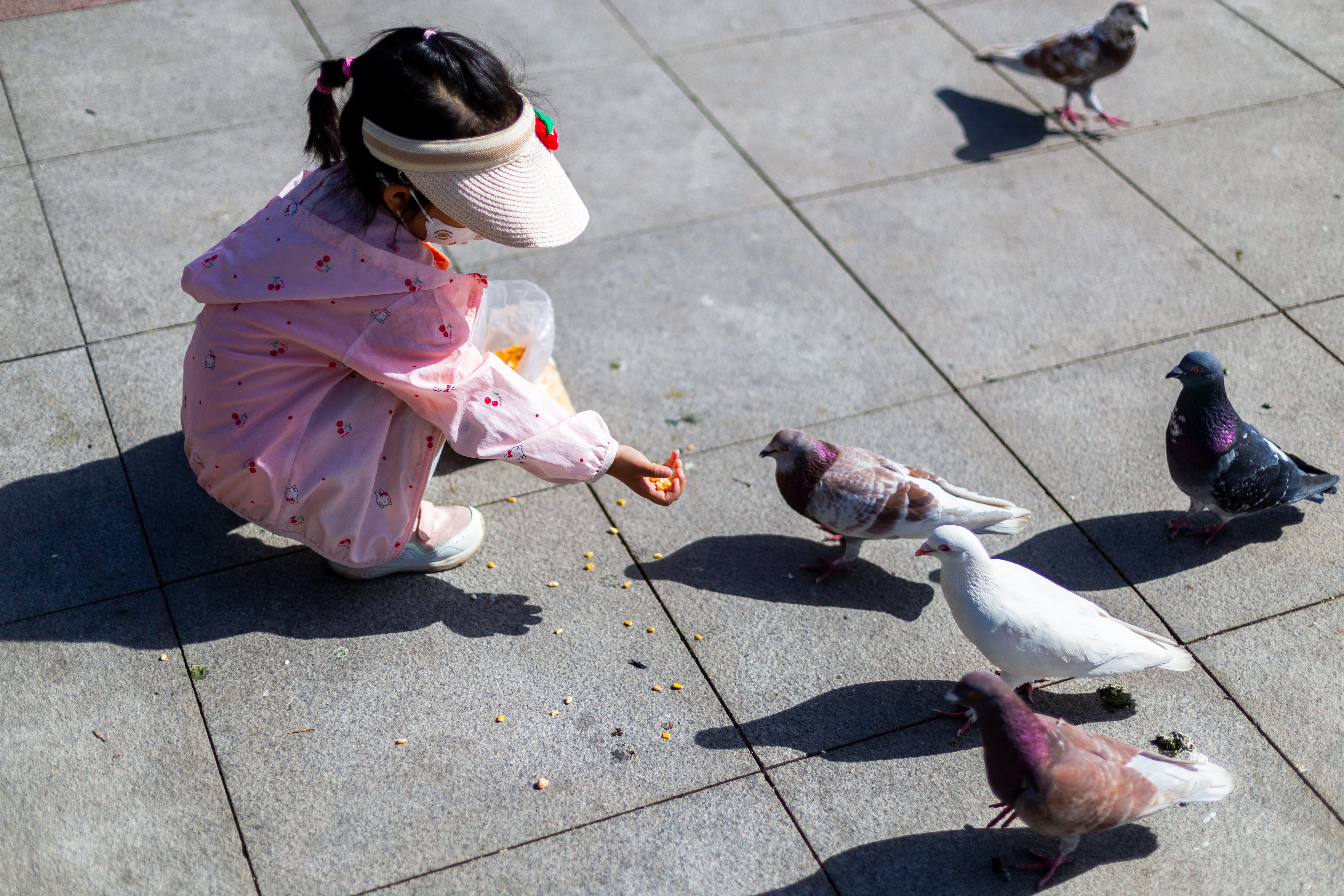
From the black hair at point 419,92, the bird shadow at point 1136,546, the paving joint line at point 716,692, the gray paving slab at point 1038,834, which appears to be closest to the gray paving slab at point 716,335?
the paving joint line at point 716,692

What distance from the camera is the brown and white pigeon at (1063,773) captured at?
2803mm

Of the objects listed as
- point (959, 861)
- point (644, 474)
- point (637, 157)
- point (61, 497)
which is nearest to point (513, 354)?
point (644, 474)

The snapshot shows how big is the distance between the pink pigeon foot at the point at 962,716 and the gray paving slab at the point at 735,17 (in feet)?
15.2

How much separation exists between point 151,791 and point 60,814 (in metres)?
0.24

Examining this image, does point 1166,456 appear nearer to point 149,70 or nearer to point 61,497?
point 61,497

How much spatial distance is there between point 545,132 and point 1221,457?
101 inches

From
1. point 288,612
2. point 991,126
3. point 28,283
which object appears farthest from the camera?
point 991,126

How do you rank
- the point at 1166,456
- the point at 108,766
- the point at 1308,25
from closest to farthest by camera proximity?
1. the point at 108,766
2. the point at 1166,456
3. the point at 1308,25

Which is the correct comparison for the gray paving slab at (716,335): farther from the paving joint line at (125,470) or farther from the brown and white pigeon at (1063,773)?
the brown and white pigeon at (1063,773)

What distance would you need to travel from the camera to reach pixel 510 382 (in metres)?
3.27

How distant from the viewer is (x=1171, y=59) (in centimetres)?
676

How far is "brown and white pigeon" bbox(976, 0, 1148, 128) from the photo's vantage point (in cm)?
599

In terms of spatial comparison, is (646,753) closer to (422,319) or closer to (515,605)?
(515,605)

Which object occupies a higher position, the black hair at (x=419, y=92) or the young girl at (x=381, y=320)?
the black hair at (x=419, y=92)
